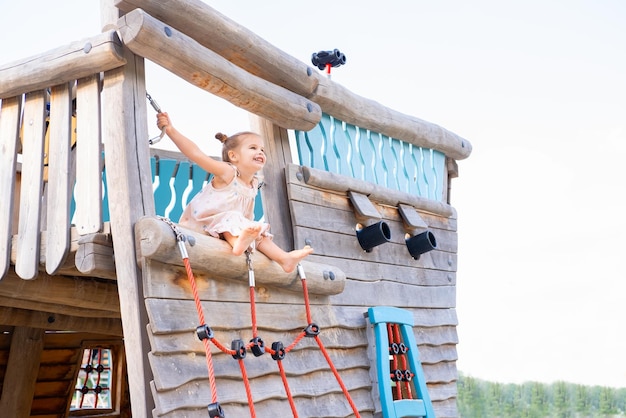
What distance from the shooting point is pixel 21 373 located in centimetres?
586

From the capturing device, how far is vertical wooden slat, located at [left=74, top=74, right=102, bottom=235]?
341 centimetres

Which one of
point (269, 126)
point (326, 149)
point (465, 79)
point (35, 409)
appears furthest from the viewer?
point (465, 79)

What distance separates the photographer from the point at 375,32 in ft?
50.9

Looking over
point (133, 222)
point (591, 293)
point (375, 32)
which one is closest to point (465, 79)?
point (375, 32)

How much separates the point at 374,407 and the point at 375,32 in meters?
11.9

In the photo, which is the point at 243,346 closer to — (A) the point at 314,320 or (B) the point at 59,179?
(A) the point at 314,320

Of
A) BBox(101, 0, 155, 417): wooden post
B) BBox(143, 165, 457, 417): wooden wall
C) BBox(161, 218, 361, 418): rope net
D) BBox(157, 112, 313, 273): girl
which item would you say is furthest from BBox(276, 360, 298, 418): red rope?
BBox(101, 0, 155, 417): wooden post

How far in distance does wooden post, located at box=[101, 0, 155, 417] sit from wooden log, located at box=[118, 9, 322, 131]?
0.41ft

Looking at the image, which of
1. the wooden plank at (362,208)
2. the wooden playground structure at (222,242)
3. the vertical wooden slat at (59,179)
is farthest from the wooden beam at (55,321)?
the wooden plank at (362,208)

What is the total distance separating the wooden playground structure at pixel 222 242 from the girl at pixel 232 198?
0.34 ft

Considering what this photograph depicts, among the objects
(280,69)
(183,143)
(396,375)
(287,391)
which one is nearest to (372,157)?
(280,69)

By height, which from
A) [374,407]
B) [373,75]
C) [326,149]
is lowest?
[374,407]

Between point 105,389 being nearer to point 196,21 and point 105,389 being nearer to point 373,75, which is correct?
point 196,21

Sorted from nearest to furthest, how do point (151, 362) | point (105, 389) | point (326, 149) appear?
1. point (151, 362)
2. point (326, 149)
3. point (105, 389)
